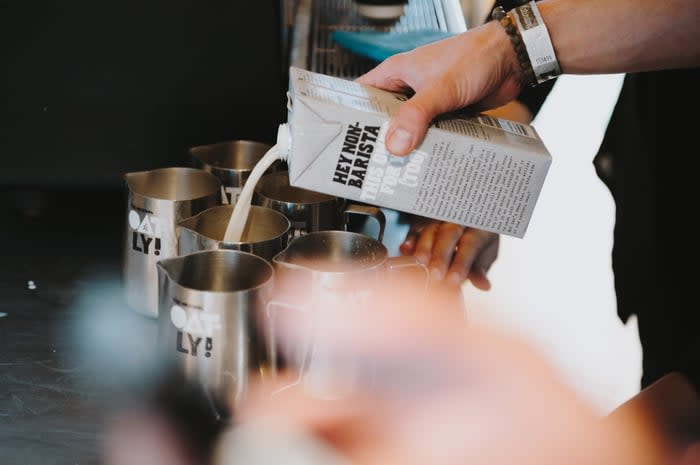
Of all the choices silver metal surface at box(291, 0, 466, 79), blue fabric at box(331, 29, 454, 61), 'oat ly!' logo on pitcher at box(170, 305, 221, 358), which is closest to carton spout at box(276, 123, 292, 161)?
'oat ly!' logo on pitcher at box(170, 305, 221, 358)

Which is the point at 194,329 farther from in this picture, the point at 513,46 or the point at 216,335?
the point at 513,46

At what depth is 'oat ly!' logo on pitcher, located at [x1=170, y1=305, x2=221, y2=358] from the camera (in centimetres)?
77

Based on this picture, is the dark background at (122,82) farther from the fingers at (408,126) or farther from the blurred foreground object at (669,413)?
the blurred foreground object at (669,413)

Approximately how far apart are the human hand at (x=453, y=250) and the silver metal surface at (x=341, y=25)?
685mm

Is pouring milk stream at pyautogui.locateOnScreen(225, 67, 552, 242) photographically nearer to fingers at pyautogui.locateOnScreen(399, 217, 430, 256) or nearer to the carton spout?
the carton spout

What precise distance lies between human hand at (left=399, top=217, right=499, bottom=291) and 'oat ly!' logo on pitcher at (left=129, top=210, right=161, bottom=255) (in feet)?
1.31

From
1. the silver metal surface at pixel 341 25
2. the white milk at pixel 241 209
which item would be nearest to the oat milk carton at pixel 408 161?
the white milk at pixel 241 209

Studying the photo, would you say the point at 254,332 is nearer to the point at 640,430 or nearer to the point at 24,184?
the point at 640,430

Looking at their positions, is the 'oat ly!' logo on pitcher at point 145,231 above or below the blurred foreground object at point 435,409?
above

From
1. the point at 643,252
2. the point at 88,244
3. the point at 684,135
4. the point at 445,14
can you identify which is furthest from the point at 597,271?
the point at 445,14

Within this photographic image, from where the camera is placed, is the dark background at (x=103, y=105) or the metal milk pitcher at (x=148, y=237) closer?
the metal milk pitcher at (x=148, y=237)

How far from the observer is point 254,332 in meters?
0.79

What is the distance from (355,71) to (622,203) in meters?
0.67

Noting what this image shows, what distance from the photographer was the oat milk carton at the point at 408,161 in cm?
83
